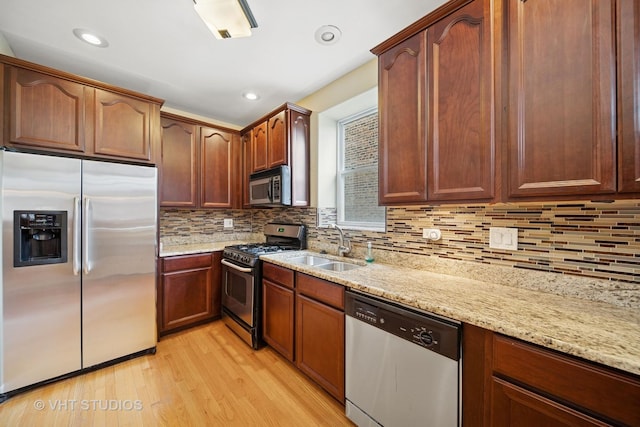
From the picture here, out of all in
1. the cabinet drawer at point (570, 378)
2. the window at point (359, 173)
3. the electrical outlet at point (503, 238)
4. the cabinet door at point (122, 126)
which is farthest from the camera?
the window at point (359, 173)

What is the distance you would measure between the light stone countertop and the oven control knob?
0.11 metres

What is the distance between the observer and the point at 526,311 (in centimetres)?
104

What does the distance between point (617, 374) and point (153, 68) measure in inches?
131

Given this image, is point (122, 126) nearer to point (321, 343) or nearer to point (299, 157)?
point (299, 157)

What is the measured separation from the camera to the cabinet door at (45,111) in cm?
178

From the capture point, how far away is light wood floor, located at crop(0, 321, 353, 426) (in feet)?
5.09

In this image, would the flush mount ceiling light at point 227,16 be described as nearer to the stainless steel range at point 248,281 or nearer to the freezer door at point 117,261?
the freezer door at point 117,261

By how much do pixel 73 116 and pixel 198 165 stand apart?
1.16m

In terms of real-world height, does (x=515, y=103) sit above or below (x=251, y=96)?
below

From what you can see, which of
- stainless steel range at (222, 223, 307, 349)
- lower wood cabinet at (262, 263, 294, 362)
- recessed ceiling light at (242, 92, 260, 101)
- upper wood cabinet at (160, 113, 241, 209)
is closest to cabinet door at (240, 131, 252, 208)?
upper wood cabinet at (160, 113, 241, 209)

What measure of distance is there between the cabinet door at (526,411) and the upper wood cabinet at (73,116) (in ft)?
9.56

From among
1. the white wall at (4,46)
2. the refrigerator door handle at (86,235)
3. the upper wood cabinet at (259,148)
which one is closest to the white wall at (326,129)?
the upper wood cabinet at (259,148)

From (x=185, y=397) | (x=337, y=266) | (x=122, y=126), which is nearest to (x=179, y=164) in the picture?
(x=122, y=126)

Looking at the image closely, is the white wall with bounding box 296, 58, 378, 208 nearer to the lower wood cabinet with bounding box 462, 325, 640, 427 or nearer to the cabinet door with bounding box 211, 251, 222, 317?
the cabinet door with bounding box 211, 251, 222, 317
